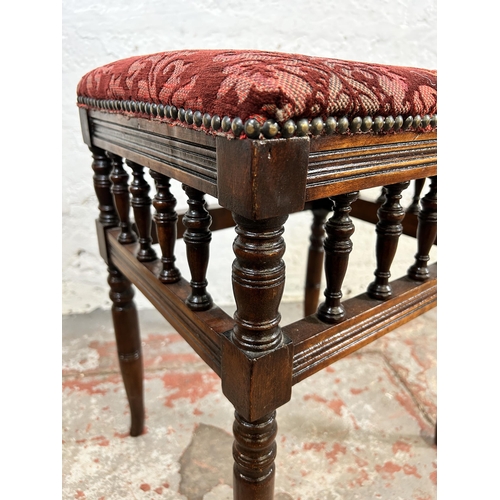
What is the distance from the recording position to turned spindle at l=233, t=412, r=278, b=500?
524 mm

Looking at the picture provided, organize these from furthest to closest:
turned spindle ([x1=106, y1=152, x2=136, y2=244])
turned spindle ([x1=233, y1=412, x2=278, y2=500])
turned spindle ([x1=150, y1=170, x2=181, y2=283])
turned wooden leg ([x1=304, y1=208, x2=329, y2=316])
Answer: turned wooden leg ([x1=304, y1=208, x2=329, y2=316])
turned spindle ([x1=106, y1=152, x2=136, y2=244])
turned spindle ([x1=150, y1=170, x2=181, y2=283])
turned spindle ([x1=233, y1=412, x2=278, y2=500])

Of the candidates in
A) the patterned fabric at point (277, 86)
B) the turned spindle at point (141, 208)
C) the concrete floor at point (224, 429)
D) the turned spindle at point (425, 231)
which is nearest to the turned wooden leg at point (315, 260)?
the concrete floor at point (224, 429)

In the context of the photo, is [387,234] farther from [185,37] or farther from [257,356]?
[185,37]

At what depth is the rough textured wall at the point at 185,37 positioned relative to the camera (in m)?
1.29

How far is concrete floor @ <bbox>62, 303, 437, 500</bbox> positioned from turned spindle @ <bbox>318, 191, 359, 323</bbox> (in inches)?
20.0

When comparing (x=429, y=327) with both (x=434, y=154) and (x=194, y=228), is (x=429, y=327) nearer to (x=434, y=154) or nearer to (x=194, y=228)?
(x=434, y=154)

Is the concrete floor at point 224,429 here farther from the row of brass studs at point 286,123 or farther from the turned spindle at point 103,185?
the row of brass studs at point 286,123

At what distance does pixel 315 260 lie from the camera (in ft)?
4.34

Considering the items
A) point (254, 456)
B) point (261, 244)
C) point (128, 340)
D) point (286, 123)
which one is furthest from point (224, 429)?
point (286, 123)

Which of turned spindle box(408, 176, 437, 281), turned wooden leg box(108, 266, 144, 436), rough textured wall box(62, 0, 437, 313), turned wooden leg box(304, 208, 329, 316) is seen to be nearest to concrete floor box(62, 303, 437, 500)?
turned wooden leg box(108, 266, 144, 436)

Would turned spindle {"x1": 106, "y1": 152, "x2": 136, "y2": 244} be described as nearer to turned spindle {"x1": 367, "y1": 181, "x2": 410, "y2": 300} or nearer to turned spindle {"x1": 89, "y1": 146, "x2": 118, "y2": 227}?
turned spindle {"x1": 89, "y1": 146, "x2": 118, "y2": 227}

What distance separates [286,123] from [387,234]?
337 mm

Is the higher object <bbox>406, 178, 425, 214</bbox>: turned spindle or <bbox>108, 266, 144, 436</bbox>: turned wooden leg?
<bbox>406, 178, 425, 214</bbox>: turned spindle

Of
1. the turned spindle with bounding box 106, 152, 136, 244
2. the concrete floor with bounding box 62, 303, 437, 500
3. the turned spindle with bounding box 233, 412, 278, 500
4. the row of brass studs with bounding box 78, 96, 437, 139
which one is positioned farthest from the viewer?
the concrete floor with bounding box 62, 303, 437, 500
